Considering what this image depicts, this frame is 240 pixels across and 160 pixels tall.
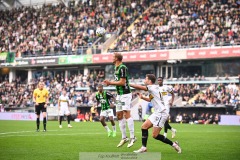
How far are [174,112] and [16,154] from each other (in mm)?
30982

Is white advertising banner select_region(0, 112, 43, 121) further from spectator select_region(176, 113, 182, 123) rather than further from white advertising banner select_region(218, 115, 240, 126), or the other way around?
white advertising banner select_region(218, 115, 240, 126)

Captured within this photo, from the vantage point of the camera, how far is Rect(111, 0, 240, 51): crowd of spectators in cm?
4544

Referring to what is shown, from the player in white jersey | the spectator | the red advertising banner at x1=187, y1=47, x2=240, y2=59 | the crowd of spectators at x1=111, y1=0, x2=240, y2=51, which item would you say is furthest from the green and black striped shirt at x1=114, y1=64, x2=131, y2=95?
the crowd of spectators at x1=111, y1=0, x2=240, y2=51

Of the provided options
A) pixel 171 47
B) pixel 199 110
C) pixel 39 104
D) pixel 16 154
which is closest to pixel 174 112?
pixel 199 110

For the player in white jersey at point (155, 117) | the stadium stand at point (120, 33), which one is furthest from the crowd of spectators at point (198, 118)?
the player in white jersey at point (155, 117)

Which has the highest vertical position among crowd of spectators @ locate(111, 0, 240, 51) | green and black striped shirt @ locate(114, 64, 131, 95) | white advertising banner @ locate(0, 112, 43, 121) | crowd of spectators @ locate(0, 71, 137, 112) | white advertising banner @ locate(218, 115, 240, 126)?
crowd of spectators @ locate(111, 0, 240, 51)

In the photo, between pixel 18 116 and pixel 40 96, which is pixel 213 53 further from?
pixel 40 96

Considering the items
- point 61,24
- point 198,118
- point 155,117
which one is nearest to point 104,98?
point 155,117

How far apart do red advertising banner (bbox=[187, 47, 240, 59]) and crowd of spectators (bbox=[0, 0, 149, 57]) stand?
422 inches

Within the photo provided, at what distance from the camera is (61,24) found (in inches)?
2383

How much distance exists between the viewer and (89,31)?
2190 inches

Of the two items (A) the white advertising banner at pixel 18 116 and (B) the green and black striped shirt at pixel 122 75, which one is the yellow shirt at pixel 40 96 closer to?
(B) the green and black striped shirt at pixel 122 75

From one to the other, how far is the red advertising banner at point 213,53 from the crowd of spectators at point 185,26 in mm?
591

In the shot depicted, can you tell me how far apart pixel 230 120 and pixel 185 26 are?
14.3 meters
